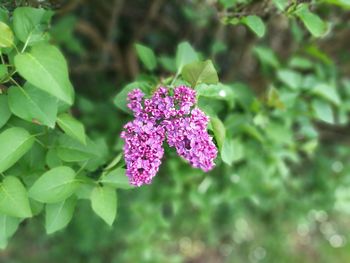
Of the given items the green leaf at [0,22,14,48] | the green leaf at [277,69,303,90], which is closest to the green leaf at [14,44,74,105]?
the green leaf at [0,22,14,48]

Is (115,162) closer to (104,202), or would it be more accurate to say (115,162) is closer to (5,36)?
(104,202)

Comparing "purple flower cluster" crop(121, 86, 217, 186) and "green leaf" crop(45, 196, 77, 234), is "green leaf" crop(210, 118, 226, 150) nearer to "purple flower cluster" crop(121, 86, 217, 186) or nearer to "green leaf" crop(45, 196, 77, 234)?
"purple flower cluster" crop(121, 86, 217, 186)

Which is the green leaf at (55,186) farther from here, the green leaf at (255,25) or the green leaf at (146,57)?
the green leaf at (255,25)

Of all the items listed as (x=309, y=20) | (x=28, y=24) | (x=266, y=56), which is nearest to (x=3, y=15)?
(x=28, y=24)

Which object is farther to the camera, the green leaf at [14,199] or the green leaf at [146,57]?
the green leaf at [146,57]

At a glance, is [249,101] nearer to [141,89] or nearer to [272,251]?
[141,89]

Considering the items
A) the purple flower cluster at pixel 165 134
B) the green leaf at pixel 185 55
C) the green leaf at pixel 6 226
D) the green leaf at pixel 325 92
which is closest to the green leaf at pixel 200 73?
the purple flower cluster at pixel 165 134

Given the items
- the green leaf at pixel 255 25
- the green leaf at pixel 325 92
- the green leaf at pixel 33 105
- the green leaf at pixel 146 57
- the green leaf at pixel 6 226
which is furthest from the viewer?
the green leaf at pixel 325 92
